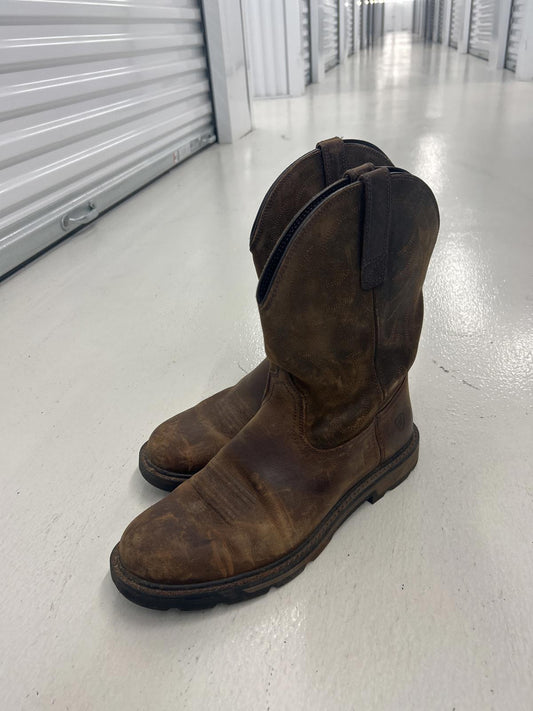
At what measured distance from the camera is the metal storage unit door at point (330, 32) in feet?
22.8

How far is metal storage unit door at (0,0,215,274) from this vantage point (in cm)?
165

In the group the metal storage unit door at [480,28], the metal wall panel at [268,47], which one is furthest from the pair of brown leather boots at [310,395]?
the metal storage unit door at [480,28]

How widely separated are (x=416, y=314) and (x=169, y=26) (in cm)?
272

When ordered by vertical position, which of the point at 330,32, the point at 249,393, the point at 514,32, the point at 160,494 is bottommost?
the point at 160,494

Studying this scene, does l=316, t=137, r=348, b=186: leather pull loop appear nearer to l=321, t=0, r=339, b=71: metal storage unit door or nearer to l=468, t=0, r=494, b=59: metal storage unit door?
l=321, t=0, r=339, b=71: metal storage unit door

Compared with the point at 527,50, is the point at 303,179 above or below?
above

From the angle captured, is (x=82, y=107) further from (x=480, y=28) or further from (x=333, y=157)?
(x=480, y=28)

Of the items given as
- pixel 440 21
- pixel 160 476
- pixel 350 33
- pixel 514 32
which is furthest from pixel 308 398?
pixel 440 21

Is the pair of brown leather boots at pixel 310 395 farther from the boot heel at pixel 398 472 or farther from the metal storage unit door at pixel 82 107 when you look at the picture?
the metal storage unit door at pixel 82 107

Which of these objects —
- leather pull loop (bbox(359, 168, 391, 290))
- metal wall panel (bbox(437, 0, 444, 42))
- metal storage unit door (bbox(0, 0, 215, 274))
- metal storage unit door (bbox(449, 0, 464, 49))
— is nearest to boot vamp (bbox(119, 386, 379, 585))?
leather pull loop (bbox(359, 168, 391, 290))

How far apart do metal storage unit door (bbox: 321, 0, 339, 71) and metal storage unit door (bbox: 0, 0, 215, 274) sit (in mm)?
4754

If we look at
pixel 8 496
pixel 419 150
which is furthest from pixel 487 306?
pixel 419 150

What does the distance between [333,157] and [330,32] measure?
331 inches

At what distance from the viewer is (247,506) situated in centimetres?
64
